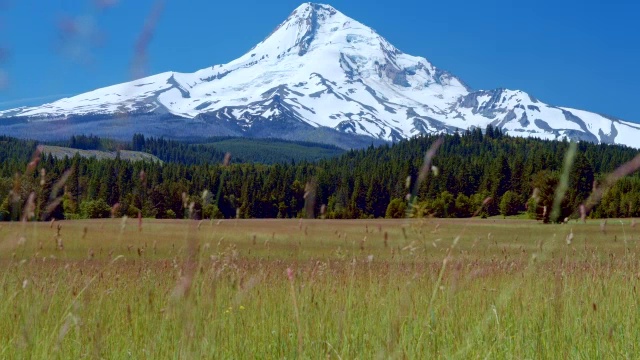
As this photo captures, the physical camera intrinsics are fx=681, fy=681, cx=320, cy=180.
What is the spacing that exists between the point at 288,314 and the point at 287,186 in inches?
5219

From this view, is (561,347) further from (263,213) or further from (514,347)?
Result: (263,213)

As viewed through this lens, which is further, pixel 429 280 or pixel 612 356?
pixel 429 280

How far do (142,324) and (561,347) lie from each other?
3380 millimetres

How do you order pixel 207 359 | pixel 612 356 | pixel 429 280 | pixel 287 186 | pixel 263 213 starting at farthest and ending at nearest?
pixel 287 186, pixel 263 213, pixel 429 280, pixel 612 356, pixel 207 359

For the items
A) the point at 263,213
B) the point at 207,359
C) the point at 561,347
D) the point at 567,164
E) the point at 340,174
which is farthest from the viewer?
the point at 340,174

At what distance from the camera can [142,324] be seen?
19.0ft

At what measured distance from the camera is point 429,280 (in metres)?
8.35

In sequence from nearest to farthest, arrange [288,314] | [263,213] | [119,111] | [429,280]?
[119,111]
[288,314]
[429,280]
[263,213]

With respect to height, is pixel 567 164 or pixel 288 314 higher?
pixel 567 164

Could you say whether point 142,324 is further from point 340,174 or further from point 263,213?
point 340,174

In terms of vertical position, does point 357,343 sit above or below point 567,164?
below

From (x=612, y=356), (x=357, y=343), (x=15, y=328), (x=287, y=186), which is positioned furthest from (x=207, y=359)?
(x=287, y=186)

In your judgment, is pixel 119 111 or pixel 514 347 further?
pixel 514 347

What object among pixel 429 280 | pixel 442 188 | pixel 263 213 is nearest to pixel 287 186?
pixel 263 213
